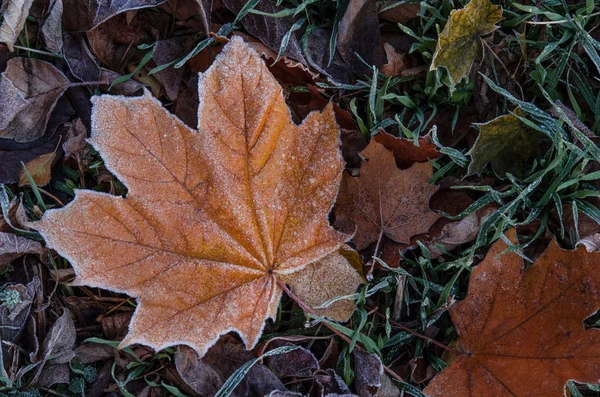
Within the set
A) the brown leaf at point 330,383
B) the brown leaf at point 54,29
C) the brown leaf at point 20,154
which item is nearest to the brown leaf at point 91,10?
the brown leaf at point 54,29

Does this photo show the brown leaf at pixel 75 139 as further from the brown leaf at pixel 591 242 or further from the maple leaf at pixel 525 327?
the brown leaf at pixel 591 242

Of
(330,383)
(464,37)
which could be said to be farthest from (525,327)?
(464,37)

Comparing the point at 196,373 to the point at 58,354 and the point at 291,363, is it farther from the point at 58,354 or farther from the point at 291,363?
the point at 58,354

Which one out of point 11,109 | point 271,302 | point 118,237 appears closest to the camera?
point 118,237

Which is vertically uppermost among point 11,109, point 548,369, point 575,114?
point 11,109

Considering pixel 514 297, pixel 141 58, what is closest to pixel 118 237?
pixel 141 58

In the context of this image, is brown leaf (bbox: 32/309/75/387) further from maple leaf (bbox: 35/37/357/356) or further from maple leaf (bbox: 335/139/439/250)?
maple leaf (bbox: 335/139/439/250)

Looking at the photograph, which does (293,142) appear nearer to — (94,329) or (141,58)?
(141,58)
